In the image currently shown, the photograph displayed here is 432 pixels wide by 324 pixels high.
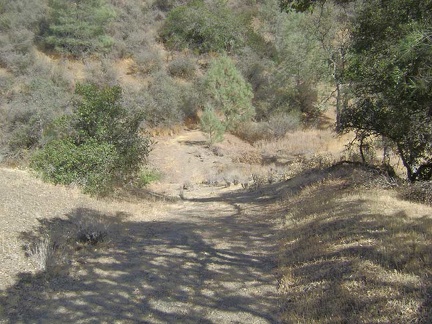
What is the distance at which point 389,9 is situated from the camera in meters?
8.79

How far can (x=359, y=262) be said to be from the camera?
521 cm

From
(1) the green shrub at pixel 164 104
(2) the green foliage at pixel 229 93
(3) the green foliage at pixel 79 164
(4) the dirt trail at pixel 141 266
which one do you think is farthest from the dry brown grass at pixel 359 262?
(1) the green shrub at pixel 164 104

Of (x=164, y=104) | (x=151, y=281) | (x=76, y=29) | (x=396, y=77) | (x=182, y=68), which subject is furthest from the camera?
(x=182, y=68)

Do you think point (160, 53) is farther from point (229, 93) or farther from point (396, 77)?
point (396, 77)

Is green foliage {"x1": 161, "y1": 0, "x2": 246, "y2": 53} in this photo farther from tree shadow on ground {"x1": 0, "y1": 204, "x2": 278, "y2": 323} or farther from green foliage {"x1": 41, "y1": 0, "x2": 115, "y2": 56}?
tree shadow on ground {"x1": 0, "y1": 204, "x2": 278, "y2": 323}

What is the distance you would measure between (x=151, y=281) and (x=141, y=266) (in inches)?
27.7

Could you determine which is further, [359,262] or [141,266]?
[141,266]

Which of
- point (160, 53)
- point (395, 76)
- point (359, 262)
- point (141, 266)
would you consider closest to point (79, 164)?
point (141, 266)

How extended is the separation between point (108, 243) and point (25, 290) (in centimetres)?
234

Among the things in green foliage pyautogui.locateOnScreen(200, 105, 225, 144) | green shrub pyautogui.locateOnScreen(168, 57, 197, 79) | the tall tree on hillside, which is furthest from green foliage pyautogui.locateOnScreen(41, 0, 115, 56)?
the tall tree on hillside

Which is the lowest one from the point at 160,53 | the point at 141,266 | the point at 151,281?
the point at 141,266

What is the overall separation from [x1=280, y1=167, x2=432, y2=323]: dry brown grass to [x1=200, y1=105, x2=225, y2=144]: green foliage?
17.8m

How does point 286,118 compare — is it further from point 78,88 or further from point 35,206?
point 35,206

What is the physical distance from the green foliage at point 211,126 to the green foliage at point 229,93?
5.96 feet
